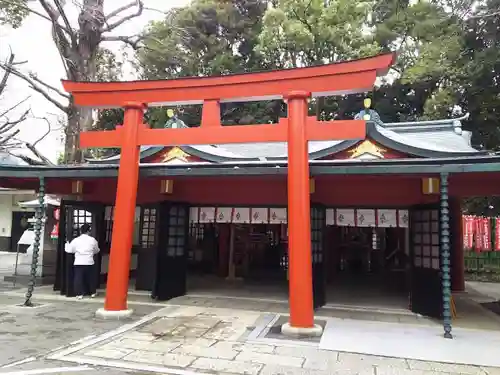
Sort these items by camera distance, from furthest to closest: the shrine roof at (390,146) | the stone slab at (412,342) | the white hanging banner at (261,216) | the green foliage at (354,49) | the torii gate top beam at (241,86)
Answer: the green foliage at (354,49) < the white hanging banner at (261,216) < the shrine roof at (390,146) < the torii gate top beam at (241,86) < the stone slab at (412,342)

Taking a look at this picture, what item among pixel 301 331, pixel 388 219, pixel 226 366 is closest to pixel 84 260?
pixel 301 331

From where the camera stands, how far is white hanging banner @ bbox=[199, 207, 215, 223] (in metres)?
10.9

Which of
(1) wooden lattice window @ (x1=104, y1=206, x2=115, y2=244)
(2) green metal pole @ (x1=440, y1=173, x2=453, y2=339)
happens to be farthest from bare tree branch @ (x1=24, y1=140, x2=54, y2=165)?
(2) green metal pole @ (x1=440, y1=173, x2=453, y2=339)

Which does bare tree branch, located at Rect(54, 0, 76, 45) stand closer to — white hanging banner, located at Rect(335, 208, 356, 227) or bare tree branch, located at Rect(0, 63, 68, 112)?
bare tree branch, located at Rect(0, 63, 68, 112)

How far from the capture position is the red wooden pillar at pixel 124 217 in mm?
8109

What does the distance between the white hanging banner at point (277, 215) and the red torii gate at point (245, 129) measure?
2946 millimetres

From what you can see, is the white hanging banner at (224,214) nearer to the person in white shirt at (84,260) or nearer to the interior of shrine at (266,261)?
the interior of shrine at (266,261)

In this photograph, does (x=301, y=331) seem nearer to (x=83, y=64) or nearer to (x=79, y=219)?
(x=79, y=219)

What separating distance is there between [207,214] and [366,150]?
4.41 meters

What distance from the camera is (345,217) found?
10195mm

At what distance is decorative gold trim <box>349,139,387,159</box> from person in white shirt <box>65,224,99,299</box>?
6789 millimetres

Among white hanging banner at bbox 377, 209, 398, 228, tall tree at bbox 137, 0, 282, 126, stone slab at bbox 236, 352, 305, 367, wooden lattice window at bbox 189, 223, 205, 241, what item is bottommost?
stone slab at bbox 236, 352, 305, 367

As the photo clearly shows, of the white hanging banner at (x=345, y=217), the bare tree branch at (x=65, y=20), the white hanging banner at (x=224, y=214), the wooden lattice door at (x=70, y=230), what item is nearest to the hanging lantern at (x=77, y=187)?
the wooden lattice door at (x=70, y=230)

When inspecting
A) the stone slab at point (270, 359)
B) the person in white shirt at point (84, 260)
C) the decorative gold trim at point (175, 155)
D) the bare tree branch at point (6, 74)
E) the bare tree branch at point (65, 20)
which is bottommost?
the stone slab at point (270, 359)
